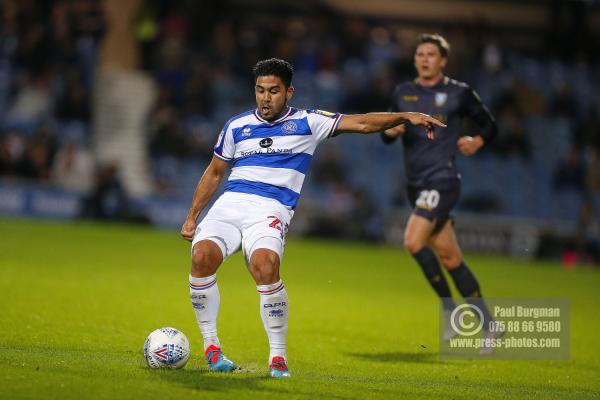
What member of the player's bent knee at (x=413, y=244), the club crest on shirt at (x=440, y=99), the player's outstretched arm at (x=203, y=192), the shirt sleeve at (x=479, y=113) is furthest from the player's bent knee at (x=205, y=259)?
the shirt sleeve at (x=479, y=113)

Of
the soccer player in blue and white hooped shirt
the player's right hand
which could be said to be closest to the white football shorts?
the soccer player in blue and white hooped shirt

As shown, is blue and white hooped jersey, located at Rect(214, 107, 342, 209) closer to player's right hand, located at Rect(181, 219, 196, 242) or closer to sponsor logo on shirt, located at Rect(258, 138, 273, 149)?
sponsor logo on shirt, located at Rect(258, 138, 273, 149)

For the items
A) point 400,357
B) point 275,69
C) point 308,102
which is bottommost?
point 400,357

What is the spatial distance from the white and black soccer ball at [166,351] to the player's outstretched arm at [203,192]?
0.82m

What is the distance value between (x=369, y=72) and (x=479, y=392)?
20.2 meters

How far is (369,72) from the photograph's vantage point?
1064 inches

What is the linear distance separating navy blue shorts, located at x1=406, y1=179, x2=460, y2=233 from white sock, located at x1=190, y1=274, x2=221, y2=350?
313 cm

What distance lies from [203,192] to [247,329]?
2.65m

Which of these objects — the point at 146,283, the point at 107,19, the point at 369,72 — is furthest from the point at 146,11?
the point at 146,283

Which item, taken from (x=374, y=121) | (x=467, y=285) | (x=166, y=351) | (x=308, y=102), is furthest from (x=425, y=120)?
(x=308, y=102)

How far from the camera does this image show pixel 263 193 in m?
7.79

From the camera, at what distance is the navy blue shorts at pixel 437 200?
32.6ft

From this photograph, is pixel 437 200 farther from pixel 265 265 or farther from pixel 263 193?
pixel 265 265

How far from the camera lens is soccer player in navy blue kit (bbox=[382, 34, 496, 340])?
995 centimetres
